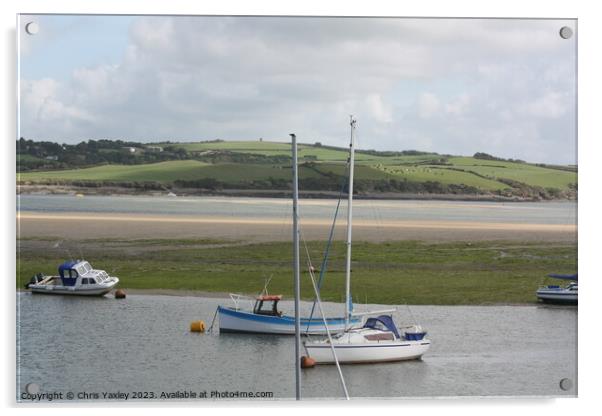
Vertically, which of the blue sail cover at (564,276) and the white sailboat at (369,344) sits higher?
the blue sail cover at (564,276)

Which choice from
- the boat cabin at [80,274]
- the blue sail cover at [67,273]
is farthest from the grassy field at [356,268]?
the blue sail cover at [67,273]

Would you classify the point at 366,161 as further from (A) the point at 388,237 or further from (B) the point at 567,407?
A: (B) the point at 567,407

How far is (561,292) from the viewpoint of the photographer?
626 inches

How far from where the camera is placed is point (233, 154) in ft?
62.2

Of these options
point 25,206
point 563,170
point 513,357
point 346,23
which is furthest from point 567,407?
point 25,206

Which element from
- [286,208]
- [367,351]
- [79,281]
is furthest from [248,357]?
[79,281]

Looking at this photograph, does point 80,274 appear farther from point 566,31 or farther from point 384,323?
point 566,31

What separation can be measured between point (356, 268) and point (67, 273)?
528cm

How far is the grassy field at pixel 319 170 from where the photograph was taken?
1726cm

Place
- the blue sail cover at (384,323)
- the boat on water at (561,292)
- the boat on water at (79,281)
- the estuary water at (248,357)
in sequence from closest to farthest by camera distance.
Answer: the estuary water at (248,357) < the boat on water at (561,292) < the blue sail cover at (384,323) < the boat on water at (79,281)

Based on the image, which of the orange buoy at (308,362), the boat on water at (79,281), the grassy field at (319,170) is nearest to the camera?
the orange buoy at (308,362)

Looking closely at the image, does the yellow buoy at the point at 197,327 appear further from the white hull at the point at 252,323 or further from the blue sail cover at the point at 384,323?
the blue sail cover at the point at 384,323

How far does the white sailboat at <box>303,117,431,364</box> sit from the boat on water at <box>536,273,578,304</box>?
2016 millimetres

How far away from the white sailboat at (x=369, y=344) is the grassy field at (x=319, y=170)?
2.20m
